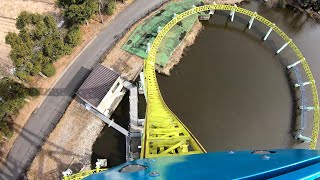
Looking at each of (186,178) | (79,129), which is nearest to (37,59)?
(79,129)

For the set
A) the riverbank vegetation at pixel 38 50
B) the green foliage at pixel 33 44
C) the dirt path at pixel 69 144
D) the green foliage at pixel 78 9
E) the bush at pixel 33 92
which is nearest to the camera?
the dirt path at pixel 69 144

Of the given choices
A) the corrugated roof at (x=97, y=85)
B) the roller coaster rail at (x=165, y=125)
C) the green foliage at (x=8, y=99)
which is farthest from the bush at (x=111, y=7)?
the green foliage at (x=8, y=99)

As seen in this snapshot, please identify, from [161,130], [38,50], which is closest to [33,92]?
[38,50]

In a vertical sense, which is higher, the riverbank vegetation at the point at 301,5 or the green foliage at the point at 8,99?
the riverbank vegetation at the point at 301,5

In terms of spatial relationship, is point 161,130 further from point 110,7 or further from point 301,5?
point 301,5

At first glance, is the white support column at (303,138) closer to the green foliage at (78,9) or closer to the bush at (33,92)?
the green foliage at (78,9)

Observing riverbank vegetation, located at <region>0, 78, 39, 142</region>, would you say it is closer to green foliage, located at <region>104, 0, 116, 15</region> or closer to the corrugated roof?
the corrugated roof
